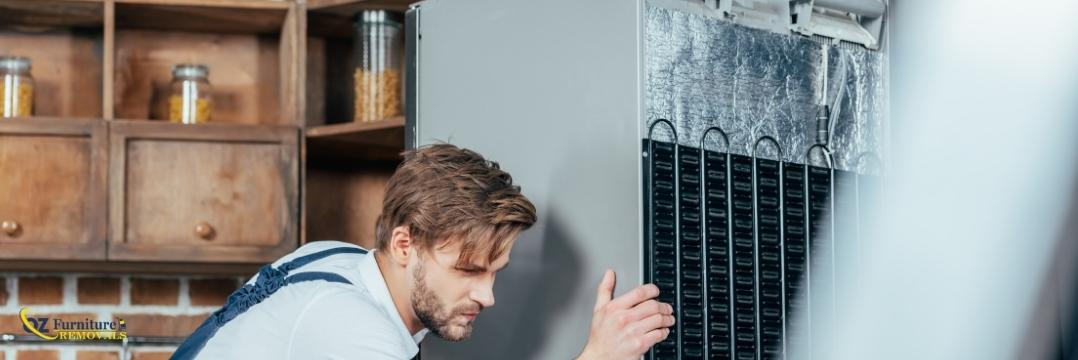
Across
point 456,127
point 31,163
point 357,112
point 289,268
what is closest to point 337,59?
point 357,112

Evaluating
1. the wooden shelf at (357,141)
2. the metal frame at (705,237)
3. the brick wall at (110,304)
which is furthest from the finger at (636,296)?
the brick wall at (110,304)

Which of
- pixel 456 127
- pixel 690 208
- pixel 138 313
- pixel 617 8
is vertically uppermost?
pixel 617 8

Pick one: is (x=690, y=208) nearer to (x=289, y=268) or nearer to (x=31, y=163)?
(x=289, y=268)

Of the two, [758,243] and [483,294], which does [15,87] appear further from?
[758,243]

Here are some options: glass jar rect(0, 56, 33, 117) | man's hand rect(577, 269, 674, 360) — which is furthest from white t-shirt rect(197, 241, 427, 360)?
glass jar rect(0, 56, 33, 117)

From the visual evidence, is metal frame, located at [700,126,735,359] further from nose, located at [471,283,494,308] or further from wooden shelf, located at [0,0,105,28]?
wooden shelf, located at [0,0,105,28]

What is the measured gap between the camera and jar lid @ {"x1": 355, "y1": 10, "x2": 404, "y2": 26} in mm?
2887

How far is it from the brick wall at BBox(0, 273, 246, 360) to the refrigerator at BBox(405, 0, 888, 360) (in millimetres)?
1285

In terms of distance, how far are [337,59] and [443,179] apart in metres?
1.55

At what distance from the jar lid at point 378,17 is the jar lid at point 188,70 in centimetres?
36

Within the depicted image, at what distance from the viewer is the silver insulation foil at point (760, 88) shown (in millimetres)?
1658

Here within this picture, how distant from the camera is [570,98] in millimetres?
1710

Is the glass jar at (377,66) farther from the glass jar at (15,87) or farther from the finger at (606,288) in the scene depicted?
the finger at (606,288)

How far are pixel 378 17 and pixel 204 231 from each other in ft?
1.98
